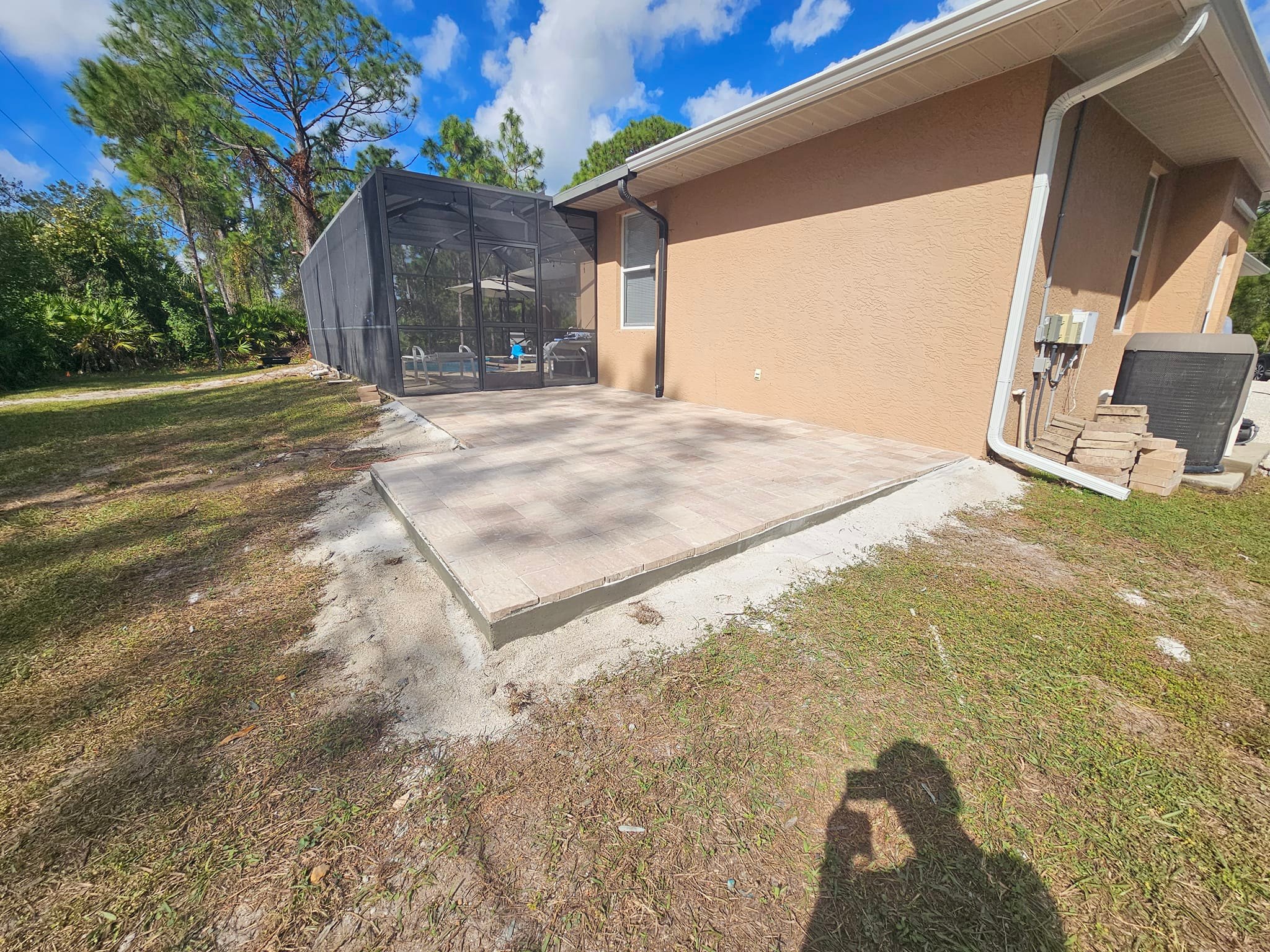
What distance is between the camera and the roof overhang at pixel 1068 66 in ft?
9.62

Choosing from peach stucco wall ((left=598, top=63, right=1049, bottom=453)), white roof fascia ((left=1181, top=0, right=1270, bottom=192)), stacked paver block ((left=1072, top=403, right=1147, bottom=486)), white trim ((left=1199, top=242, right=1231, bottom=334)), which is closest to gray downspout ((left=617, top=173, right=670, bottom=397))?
peach stucco wall ((left=598, top=63, right=1049, bottom=453))

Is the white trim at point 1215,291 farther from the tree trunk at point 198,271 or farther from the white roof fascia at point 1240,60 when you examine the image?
the tree trunk at point 198,271

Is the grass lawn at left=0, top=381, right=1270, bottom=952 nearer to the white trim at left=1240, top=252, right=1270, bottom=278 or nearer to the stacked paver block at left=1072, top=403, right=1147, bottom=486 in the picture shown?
the stacked paver block at left=1072, top=403, right=1147, bottom=486

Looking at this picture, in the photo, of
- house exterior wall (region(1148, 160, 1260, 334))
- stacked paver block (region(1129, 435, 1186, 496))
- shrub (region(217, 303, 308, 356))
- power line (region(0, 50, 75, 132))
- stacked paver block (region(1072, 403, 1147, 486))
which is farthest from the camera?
shrub (region(217, 303, 308, 356))

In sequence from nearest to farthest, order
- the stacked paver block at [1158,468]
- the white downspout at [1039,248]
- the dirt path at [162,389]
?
the white downspout at [1039,248] < the stacked paver block at [1158,468] < the dirt path at [162,389]

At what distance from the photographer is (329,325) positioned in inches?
456

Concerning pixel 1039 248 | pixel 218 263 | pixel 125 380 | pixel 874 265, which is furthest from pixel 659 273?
pixel 218 263

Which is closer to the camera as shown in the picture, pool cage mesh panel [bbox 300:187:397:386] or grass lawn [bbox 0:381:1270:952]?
grass lawn [bbox 0:381:1270:952]

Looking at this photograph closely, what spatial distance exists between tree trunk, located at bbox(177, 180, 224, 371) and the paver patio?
1195cm

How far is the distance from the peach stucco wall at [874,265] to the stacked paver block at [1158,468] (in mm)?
1000

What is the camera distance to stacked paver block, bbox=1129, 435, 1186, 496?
3.51m

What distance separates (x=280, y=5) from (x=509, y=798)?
17.7 metres

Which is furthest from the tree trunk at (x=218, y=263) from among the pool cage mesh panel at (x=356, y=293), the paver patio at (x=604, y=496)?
the paver patio at (x=604, y=496)

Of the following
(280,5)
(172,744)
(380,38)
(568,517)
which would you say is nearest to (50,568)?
(172,744)
